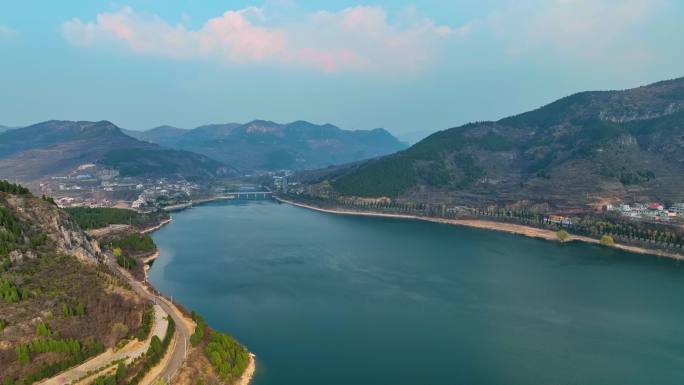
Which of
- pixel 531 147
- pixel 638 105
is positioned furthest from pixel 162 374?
pixel 638 105

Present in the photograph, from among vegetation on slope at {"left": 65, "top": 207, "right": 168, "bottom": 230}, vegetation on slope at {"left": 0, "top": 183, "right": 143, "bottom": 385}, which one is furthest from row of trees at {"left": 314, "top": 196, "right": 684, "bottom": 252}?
vegetation on slope at {"left": 0, "top": 183, "right": 143, "bottom": 385}

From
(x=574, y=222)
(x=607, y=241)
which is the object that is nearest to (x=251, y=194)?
(x=574, y=222)

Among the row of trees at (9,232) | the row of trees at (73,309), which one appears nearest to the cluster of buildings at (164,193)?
the row of trees at (9,232)

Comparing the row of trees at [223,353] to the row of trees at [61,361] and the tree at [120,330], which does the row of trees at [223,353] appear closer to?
the tree at [120,330]

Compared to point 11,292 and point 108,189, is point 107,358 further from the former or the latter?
point 108,189

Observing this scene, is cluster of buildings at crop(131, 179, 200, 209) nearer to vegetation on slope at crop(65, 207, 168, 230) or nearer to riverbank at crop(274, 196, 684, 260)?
vegetation on slope at crop(65, 207, 168, 230)

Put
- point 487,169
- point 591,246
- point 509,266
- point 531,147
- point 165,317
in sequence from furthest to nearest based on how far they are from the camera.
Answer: point 531,147 < point 487,169 < point 591,246 < point 509,266 < point 165,317

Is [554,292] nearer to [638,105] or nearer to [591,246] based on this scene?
[591,246]
